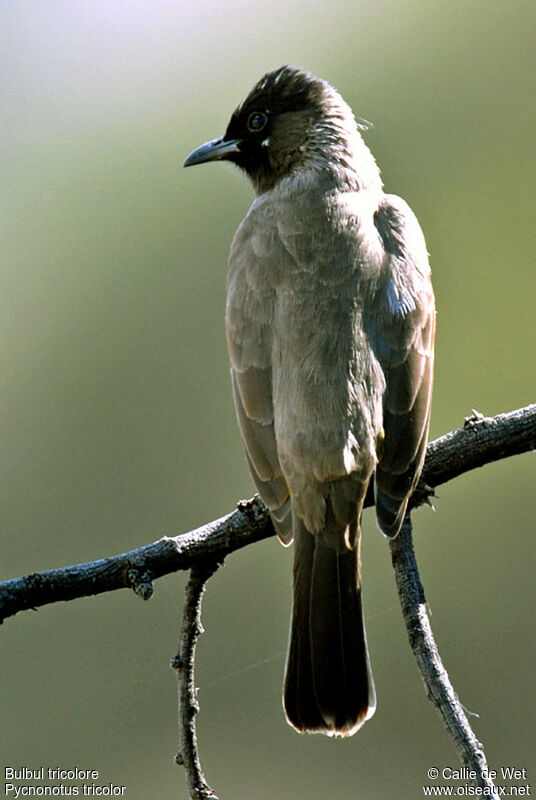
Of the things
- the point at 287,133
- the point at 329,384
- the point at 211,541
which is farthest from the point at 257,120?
the point at 211,541

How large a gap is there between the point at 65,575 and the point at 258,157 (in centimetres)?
278

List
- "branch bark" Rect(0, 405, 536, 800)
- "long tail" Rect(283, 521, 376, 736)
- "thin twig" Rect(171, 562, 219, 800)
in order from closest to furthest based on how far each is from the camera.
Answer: "branch bark" Rect(0, 405, 536, 800) → "thin twig" Rect(171, 562, 219, 800) → "long tail" Rect(283, 521, 376, 736)

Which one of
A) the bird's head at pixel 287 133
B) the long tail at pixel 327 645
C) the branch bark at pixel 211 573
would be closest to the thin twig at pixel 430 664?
the branch bark at pixel 211 573

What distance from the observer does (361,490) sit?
13.7 ft

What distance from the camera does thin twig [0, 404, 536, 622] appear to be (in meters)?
3.57

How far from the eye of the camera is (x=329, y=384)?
4.29m

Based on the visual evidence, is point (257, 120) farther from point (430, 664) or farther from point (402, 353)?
point (430, 664)

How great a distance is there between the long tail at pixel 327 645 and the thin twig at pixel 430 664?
1.09ft

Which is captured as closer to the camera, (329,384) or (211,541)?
(211,541)

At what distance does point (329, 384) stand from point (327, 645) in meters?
1.04

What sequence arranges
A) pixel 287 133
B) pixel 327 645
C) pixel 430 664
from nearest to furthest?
1. pixel 430 664
2. pixel 327 645
3. pixel 287 133

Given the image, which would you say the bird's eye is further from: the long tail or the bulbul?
the long tail

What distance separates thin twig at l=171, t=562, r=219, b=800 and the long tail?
1.69ft

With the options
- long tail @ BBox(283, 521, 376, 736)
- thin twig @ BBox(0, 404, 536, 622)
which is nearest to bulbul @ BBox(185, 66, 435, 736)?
long tail @ BBox(283, 521, 376, 736)
